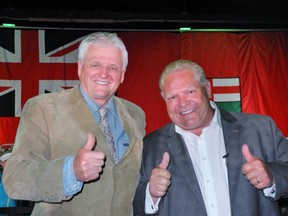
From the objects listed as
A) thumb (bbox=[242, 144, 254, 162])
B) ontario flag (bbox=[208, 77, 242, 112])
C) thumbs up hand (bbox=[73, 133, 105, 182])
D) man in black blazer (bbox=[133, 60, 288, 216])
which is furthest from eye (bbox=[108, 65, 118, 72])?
ontario flag (bbox=[208, 77, 242, 112])

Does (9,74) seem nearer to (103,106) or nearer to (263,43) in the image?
(263,43)

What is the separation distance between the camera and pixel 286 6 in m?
7.91

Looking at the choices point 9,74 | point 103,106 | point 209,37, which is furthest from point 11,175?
point 209,37

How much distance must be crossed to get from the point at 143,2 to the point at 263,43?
2.65m

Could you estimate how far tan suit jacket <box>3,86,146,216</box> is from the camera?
166 centimetres

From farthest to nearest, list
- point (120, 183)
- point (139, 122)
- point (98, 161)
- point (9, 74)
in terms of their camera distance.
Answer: point (9, 74), point (139, 122), point (120, 183), point (98, 161)

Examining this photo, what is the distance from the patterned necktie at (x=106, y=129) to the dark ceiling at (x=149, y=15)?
5073 mm

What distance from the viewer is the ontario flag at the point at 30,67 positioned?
6.87m

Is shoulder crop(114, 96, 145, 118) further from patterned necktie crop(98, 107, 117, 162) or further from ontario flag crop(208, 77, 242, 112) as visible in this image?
ontario flag crop(208, 77, 242, 112)

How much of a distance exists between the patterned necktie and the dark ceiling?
5.07 m

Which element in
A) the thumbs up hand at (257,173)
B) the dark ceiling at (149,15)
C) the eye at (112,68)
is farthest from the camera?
the dark ceiling at (149,15)

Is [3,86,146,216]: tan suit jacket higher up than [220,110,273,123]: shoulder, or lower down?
lower down

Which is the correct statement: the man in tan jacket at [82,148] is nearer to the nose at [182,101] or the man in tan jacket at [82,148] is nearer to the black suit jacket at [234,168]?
the black suit jacket at [234,168]

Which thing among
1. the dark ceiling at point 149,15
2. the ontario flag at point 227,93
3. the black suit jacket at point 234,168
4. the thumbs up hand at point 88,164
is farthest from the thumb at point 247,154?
the ontario flag at point 227,93
